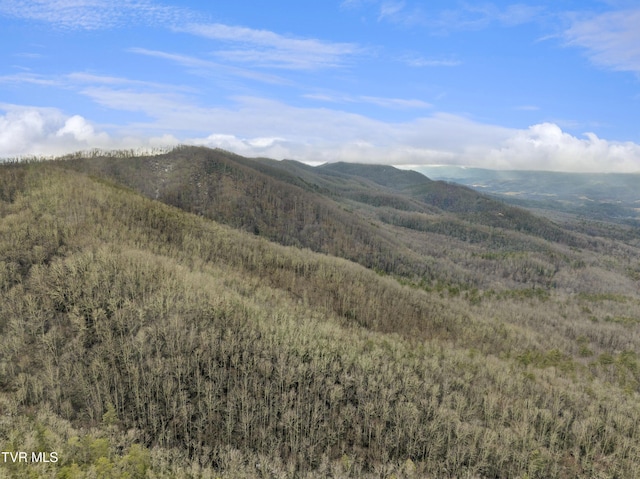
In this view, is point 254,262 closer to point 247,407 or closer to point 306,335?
point 306,335

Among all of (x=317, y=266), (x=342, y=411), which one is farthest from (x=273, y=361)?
(x=317, y=266)

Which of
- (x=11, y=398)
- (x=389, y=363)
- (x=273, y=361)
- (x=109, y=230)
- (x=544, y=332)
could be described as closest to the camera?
(x=11, y=398)

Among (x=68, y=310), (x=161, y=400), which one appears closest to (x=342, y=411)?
(x=161, y=400)

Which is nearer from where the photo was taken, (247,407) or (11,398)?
(11,398)

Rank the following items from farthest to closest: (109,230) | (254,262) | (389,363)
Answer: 1. (254,262)
2. (109,230)
3. (389,363)

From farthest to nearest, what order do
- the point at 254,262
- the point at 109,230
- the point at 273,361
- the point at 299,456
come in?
1. the point at 254,262
2. the point at 109,230
3. the point at 273,361
4. the point at 299,456

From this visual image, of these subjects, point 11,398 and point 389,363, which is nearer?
point 11,398

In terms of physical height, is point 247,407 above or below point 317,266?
below

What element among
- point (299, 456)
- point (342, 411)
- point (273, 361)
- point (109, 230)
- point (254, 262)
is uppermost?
point (109, 230)

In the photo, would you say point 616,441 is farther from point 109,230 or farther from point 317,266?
point 109,230
